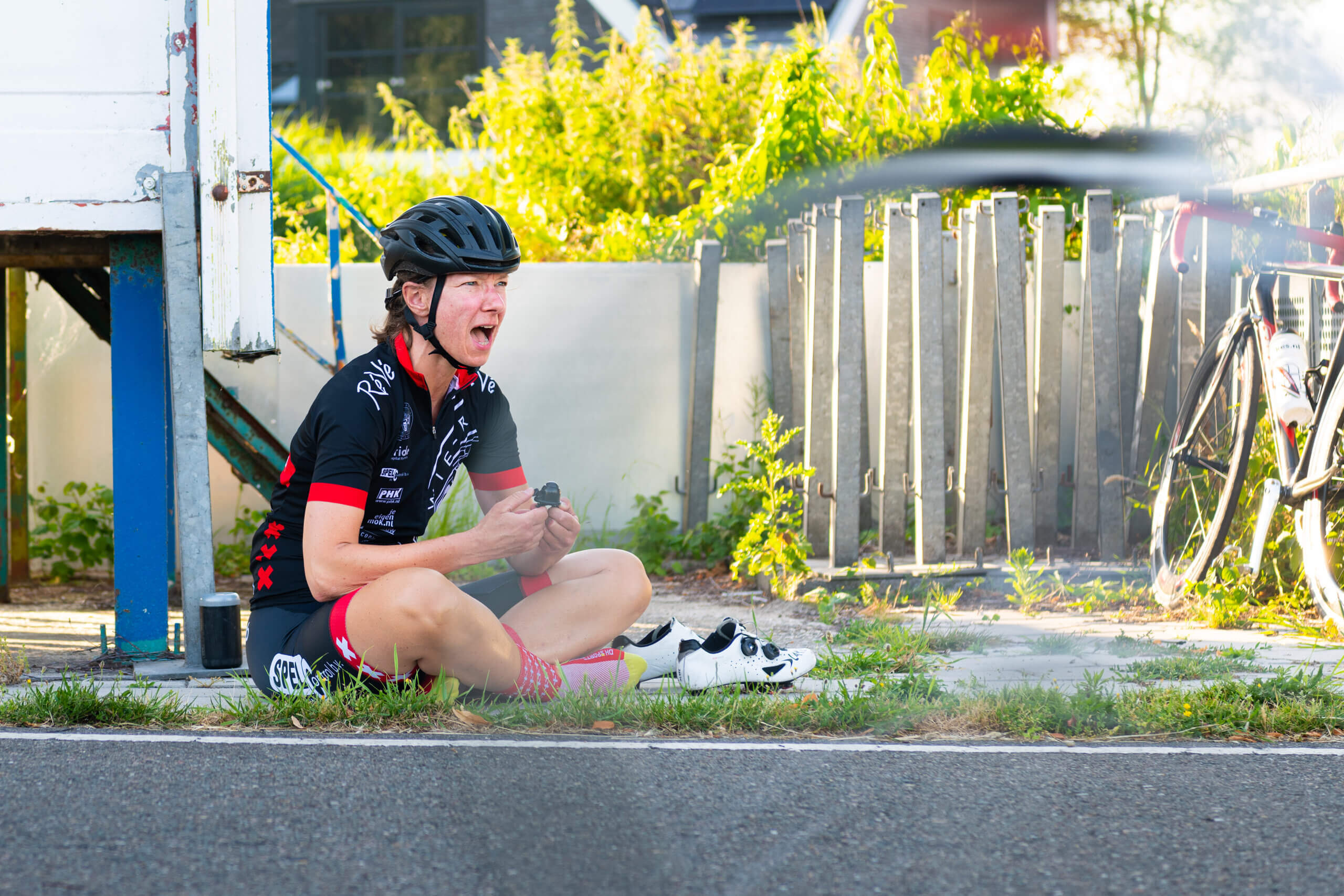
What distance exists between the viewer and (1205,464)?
5.70 m

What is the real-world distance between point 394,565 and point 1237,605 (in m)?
3.51

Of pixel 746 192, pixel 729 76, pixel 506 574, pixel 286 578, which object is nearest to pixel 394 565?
pixel 286 578

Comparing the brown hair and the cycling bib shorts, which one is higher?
the brown hair

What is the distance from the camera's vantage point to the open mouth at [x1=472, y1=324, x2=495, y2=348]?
3.75 m

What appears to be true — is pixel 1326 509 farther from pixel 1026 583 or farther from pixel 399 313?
pixel 399 313

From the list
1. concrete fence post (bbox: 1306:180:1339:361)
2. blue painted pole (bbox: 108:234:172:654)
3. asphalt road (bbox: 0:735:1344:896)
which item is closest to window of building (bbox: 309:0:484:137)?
blue painted pole (bbox: 108:234:172:654)

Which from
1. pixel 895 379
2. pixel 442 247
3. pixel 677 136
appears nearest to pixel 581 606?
pixel 442 247

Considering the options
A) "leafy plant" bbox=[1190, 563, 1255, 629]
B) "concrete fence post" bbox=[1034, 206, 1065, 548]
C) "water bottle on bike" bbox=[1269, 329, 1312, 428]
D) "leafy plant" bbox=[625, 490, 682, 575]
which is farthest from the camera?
"leafy plant" bbox=[625, 490, 682, 575]

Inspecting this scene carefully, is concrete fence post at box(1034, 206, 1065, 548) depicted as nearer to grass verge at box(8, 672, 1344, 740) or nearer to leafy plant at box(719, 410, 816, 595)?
leafy plant at box(719, 410, 816, 595)

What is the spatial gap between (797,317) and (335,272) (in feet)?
8.28

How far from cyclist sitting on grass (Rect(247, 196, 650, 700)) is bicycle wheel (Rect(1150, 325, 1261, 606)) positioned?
273cm

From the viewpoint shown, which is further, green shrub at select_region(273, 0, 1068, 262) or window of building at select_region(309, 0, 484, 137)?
window of building at select_region(309, 0, 484, 137)

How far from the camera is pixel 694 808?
3008mm

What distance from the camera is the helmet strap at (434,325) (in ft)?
12.2
